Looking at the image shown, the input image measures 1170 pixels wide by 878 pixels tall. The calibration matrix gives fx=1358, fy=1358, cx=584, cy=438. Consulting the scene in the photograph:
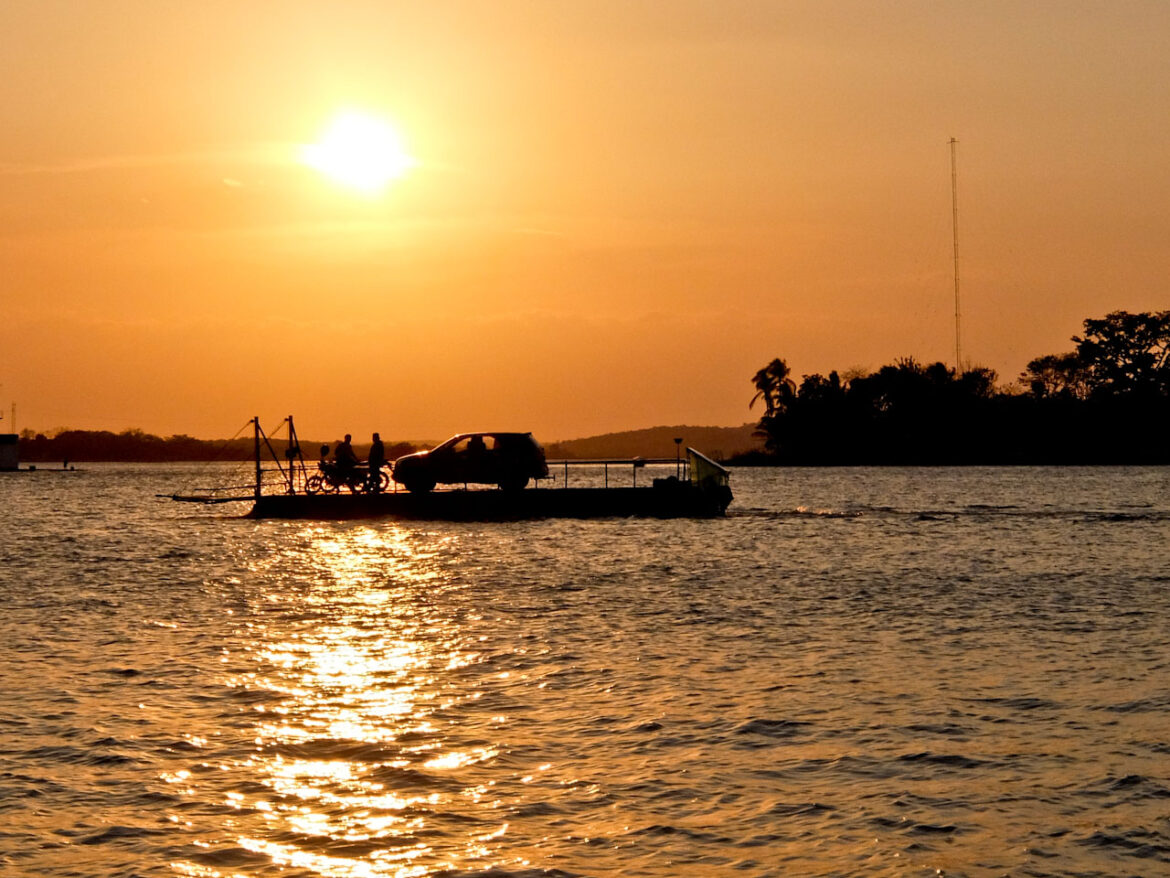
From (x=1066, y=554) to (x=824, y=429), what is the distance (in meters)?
127

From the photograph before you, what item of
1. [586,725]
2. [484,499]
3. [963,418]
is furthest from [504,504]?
[963,418]

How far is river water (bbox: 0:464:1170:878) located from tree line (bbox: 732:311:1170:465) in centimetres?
13322

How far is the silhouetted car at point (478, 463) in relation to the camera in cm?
5356

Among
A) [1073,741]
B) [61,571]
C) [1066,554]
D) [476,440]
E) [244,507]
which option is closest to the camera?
[1073,741]

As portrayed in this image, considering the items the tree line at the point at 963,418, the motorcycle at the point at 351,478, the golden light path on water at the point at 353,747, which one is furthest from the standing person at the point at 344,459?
the tree line at the point at 963,418

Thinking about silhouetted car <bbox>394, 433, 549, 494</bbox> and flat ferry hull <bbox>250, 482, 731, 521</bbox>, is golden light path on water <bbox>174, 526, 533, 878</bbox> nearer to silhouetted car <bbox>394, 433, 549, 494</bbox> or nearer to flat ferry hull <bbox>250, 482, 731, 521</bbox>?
flat ferry hull <bbox>250, 482, 731, 521</bbox>

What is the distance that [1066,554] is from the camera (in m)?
43.1

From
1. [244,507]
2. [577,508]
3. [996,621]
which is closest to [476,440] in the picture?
[577,508]

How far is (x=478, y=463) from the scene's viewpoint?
2117 inches

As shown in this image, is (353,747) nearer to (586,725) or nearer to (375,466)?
(586,725)

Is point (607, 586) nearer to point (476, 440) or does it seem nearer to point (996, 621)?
point (996, 621)

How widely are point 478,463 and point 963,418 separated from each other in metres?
126

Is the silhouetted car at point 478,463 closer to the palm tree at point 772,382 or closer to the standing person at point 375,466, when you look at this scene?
the standing person at point 375,466

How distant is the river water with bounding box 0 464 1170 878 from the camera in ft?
35.0
